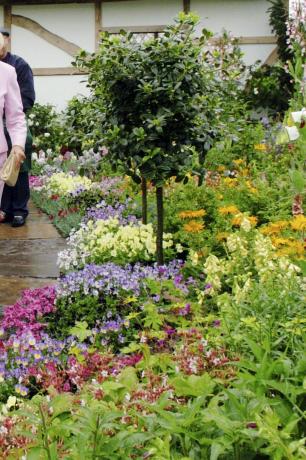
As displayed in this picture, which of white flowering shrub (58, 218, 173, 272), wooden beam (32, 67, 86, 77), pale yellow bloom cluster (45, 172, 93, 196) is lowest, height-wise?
pale yellow bloom cluster (45, 172, 93, 196)

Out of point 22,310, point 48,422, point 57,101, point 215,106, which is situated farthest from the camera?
point 57,101

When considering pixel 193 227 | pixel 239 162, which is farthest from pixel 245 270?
pixel 239 162

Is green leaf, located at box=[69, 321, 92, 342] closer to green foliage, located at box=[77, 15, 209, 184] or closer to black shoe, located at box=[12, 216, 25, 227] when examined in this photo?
green foliage, located at box=[77, 15, 209, 184]

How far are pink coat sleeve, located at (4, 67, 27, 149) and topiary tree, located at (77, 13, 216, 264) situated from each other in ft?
1.87

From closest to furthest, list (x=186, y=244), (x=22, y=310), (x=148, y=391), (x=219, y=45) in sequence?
1. (x=148, y=391)
2. (x=22, y=310)
3. (x=186, y=244)
4. (x=219, y=45)

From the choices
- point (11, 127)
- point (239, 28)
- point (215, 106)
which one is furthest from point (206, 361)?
point (239, 28)

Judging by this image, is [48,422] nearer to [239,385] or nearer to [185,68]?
[239,385]

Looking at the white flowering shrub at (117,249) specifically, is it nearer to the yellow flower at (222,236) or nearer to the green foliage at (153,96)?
the yellow flower at (222,236)

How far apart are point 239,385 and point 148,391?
13.5 inches

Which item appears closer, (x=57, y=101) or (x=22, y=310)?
(x=22, y=310)

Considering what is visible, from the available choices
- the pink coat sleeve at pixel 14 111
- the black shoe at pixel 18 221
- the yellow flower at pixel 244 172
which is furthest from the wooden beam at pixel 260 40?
the pink coat sleeve at pixel 14 111

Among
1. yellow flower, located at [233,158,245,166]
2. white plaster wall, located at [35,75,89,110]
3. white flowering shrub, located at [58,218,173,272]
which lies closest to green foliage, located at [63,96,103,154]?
white flowering shrub, located at [58,218,173,272]

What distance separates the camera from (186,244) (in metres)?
5.02

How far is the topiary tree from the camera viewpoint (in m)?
4.22
